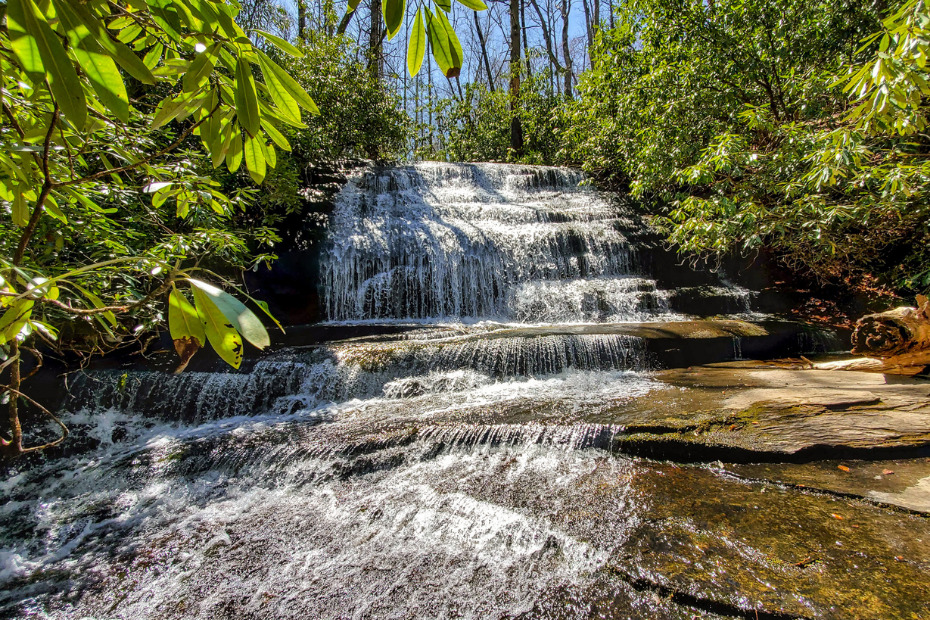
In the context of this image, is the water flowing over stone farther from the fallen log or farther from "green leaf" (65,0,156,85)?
"green leaf" (65,0,156,85)

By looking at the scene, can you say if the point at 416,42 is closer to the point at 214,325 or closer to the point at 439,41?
the point at 439,41

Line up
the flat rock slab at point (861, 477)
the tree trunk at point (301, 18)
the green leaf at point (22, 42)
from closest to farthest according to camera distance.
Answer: the green leaf at point (22, 42) → the flat rock slab at point (861, 477) → the tree trunk at point (301, 18)

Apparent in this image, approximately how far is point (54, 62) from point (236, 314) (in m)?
0.46

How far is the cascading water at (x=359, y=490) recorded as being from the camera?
220 cm

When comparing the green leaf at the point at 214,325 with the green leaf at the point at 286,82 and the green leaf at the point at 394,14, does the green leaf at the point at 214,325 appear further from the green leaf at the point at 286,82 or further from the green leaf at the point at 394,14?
the green leaf at the point at 394,14

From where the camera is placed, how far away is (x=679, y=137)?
748 cm

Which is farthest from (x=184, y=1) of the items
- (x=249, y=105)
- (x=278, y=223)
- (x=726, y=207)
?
(x=278, y=223)

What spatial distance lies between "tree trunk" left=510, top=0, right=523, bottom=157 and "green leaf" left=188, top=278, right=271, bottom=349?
17.0 meters

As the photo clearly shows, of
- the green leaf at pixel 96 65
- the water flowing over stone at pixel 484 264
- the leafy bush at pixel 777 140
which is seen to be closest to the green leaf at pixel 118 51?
the green leaf at pixel 96 65

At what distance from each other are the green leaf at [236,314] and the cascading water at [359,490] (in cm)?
218

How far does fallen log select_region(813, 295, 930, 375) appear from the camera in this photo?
4.29 m

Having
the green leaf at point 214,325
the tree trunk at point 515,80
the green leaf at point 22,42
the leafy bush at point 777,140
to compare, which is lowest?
the green leaf at point 214,325

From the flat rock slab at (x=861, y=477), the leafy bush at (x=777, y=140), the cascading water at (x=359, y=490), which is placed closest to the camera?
the cascading water at (x=359, y=490)

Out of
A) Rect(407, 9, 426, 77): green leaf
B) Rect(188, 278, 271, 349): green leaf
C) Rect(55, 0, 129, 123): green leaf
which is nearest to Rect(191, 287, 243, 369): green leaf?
Rect(188, 278, 271, 349): green leaf
